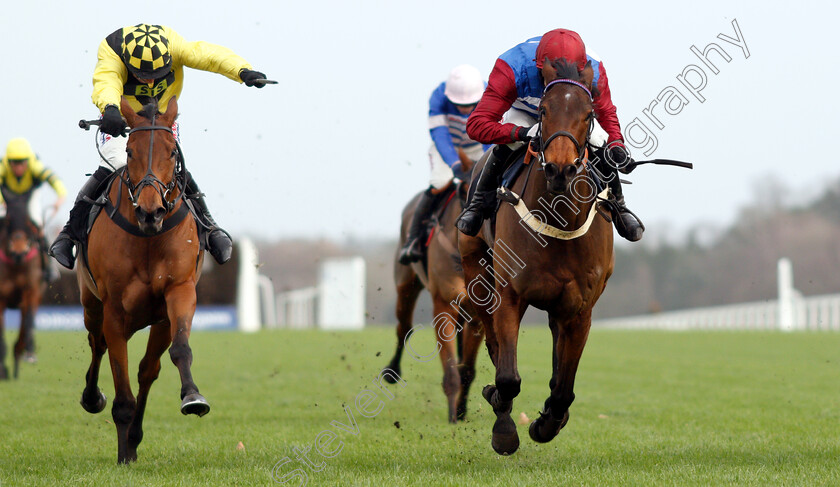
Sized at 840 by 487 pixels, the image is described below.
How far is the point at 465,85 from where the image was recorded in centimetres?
872

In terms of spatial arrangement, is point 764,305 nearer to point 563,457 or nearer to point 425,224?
point 425,224

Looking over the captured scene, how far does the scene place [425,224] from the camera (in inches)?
354

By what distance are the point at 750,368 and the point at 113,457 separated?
31.0ft

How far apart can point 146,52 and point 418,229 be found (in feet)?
11.3

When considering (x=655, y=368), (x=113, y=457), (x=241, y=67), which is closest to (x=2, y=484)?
(x=113, y=457)

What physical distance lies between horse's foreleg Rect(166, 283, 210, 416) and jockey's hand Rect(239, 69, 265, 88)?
135cm

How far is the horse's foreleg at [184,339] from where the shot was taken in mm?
5000

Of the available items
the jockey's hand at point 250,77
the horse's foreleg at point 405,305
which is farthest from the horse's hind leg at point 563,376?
the horse's foreleg at point 405,305

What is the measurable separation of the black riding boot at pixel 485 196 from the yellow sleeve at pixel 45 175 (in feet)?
25.3

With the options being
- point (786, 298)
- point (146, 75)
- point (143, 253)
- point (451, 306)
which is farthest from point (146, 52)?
point (786, 298)

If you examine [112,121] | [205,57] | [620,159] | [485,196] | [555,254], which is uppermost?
[205,57]

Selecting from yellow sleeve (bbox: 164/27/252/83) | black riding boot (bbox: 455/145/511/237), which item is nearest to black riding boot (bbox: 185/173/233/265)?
yellow sleeve (bbox: 164/27/252/83)

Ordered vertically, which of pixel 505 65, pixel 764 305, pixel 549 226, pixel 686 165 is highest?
pixel 505 65

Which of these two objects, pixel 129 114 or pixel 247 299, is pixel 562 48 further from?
pixel 247 299
